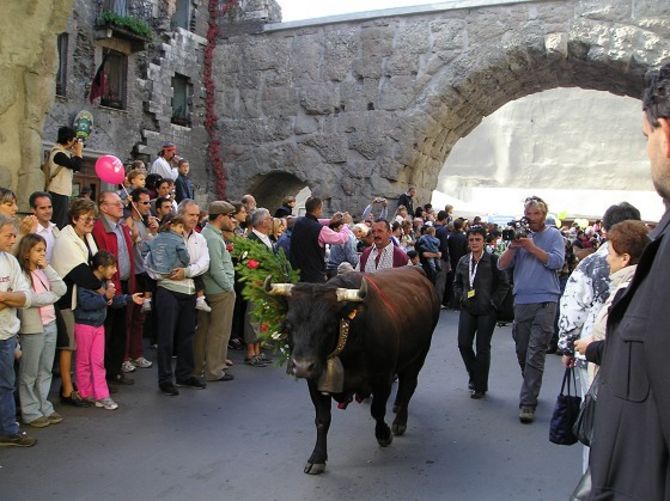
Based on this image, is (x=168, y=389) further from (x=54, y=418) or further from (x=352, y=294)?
(x=352, y=294)

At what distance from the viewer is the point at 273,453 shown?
16.5ft

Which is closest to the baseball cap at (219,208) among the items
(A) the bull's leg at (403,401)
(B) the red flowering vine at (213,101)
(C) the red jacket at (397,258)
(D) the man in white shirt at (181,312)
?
(D) the man in white shirt at (181,312)

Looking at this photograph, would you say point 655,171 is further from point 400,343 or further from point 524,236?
point 524,236

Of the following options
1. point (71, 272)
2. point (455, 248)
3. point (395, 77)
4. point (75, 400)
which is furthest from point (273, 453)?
point (395, 77)

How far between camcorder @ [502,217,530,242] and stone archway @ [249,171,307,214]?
10.1m

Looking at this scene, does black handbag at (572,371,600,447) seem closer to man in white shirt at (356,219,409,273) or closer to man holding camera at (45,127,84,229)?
man in white shirt at (356,219,409,273)

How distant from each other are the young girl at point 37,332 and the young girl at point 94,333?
43 centimetres

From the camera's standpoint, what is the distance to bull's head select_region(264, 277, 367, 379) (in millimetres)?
4359

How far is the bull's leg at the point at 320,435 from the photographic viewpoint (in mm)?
4664

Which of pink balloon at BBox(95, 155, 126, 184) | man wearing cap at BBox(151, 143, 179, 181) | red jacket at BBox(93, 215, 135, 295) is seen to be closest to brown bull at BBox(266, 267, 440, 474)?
red jacket at BBox(93, 215, 135, 295)

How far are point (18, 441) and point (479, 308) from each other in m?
4.45

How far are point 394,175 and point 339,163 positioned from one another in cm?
141

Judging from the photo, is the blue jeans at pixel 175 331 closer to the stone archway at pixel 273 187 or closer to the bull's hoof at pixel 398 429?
the bull's hoof at pixel 398 429

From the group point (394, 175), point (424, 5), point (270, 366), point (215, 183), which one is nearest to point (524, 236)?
point (270, 366)
